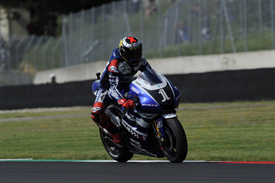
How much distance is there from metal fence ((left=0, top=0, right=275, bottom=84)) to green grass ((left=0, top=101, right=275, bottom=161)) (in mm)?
3739

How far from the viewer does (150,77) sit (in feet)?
24.9

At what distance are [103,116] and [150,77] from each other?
1.17 m

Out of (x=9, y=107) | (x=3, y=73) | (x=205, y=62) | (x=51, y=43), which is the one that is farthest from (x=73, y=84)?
(x=3, y=73)

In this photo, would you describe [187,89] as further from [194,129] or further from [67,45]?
[67,45]

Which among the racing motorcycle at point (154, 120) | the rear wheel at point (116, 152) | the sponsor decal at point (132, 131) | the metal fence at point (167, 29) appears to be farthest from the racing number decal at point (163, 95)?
the metal fence at point (167, 29)

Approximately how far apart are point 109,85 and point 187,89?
38.4ft

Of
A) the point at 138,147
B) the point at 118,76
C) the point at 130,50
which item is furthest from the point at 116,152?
the point at 130,50

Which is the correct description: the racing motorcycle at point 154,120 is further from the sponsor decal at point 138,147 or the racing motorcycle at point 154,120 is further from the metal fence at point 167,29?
the metal fence at point 167,29

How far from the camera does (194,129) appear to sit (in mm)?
13469

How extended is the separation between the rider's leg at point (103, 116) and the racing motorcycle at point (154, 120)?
24cm

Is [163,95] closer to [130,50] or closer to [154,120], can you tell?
[154,120]

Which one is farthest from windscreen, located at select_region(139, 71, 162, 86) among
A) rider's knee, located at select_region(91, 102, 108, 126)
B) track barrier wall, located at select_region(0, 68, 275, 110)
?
track barrier wall, located at select_region(0, 68, 275, 110)

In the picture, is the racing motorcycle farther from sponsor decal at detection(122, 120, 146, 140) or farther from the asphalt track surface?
the asphalt track surface

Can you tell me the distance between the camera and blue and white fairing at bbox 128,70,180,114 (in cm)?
728
